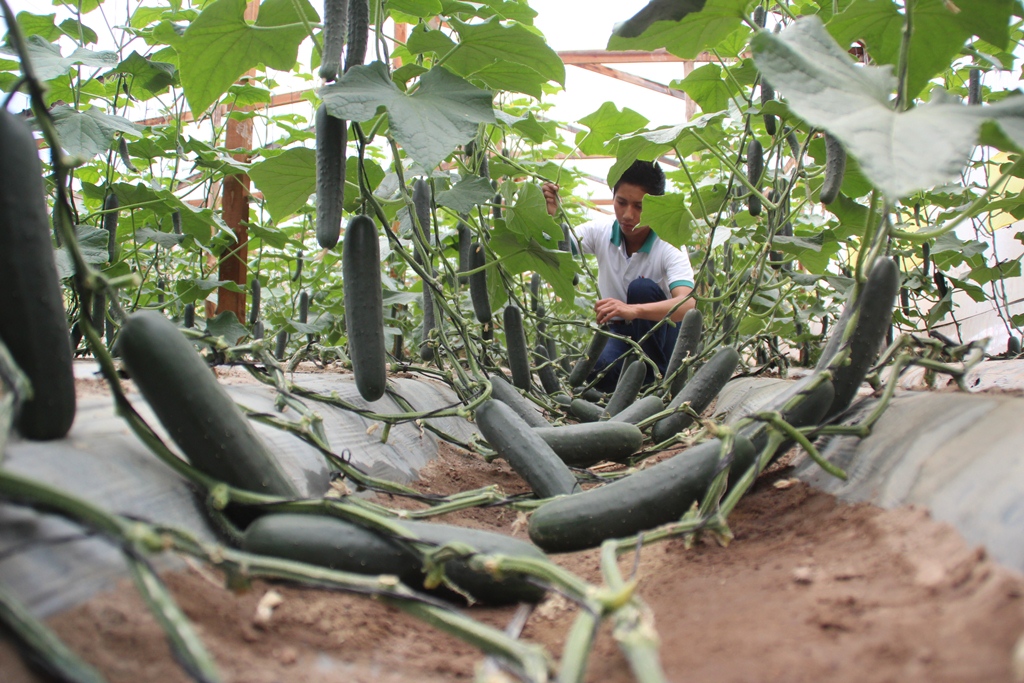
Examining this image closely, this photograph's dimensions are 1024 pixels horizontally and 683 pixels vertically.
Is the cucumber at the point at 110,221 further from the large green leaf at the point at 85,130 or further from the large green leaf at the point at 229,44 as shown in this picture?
the large green leaf at the point at 229,44

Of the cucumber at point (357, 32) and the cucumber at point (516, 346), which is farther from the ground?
the cucumber at point (357, 32)

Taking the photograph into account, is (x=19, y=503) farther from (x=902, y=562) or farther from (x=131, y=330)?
(x=902, y=562)

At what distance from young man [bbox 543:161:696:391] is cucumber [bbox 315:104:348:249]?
203 centimetres

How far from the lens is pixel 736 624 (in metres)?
0.74

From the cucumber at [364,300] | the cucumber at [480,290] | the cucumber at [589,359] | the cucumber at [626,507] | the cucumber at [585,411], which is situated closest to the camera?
the cucumber at [626,507]

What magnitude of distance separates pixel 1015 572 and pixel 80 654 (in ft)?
2.77

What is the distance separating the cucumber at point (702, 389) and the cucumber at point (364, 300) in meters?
0.98

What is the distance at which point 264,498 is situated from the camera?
3.06ft

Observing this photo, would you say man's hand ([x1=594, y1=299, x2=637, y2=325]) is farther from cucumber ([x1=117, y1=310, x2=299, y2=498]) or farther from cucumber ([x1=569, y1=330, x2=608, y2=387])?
cucumber ([x1=117, y1=310, x2=299, y2=498])

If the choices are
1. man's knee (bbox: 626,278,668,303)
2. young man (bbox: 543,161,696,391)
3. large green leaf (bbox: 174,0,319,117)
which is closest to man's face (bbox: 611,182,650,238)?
young man (bbox: 543,161,696,391)

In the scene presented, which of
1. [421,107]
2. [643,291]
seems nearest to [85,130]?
[421,107]

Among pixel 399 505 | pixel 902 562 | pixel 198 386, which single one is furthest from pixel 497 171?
pixel 902 562

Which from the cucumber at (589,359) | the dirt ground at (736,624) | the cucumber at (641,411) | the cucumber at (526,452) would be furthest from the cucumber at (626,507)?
the cucumber at (589,359)

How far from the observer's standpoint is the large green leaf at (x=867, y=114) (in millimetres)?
767
